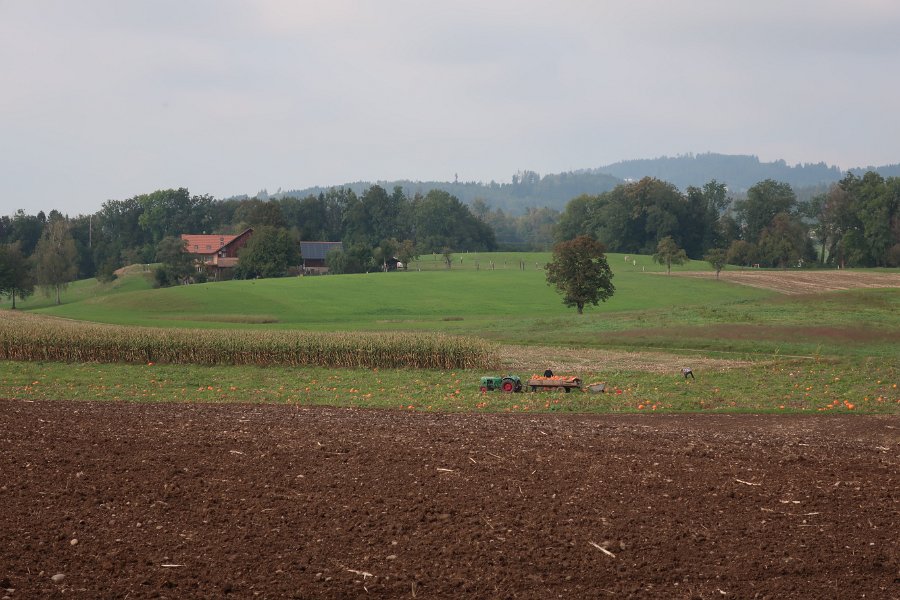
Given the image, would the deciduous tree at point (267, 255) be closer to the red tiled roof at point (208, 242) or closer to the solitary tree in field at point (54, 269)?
the red tiled roof at point (208, 242)

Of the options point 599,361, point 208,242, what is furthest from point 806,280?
point 208,242

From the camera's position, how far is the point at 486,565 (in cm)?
887

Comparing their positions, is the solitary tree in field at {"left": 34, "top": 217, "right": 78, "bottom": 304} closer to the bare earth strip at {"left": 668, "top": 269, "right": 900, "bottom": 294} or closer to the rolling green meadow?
the rolling green meadow

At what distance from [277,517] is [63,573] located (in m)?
2.36

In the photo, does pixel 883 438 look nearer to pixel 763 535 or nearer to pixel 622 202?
pixel 763 535

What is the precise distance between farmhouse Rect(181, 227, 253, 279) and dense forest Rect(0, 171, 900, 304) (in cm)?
432

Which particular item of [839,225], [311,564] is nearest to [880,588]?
[311,564]

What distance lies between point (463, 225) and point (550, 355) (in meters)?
133

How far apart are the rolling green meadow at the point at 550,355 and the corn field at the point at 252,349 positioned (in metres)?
0.93

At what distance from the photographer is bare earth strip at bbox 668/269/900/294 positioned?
8738cm

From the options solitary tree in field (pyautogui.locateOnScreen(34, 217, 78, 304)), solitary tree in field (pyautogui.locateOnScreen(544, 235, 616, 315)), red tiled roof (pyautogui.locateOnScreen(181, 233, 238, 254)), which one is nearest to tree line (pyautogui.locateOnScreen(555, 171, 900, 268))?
red tiled roof (pyautogui.locateOnScreen(181, 233, 238, 254))

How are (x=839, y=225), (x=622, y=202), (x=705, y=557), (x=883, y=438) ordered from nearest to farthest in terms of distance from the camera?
(x=705, y=557) < (x=883, y=438) < (x=839, y=225) < (x=622, y=202)

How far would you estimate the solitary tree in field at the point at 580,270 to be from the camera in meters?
61.0

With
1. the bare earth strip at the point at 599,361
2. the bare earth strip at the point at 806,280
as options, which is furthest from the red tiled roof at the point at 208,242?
the bare earth strip at the point at 599,361
